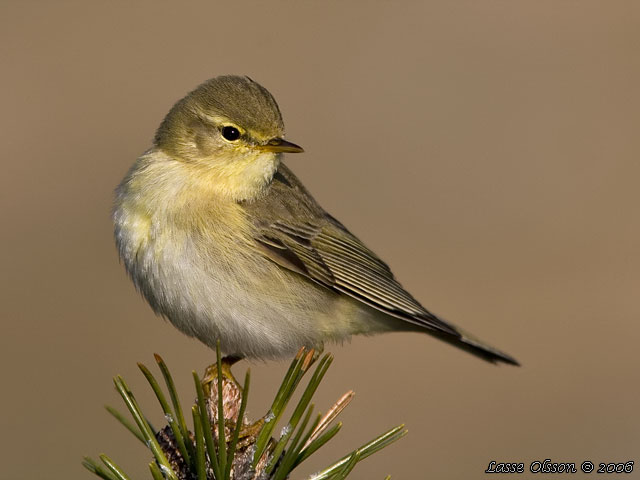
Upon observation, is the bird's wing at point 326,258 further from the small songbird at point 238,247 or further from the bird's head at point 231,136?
the bird's head at point 231,136

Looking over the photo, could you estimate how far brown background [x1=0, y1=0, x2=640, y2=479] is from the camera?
8.15 m

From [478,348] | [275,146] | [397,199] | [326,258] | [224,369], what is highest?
[275,146]

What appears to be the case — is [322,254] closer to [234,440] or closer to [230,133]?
[230,133]

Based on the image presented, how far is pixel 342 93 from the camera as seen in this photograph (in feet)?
42.6

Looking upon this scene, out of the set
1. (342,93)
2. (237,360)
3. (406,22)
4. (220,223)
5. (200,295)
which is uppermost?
(406,22)

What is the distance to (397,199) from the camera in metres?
10.8

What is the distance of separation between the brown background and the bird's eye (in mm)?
3359

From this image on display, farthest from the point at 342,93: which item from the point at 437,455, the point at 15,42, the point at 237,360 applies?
the point at 237,360

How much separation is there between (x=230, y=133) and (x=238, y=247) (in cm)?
59

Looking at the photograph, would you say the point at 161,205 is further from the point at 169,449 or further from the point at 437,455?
the point at 437,455

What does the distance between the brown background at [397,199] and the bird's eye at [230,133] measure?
3.36 meters

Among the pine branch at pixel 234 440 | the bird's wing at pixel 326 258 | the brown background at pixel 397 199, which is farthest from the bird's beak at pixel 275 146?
the brown background at pixel 397 199

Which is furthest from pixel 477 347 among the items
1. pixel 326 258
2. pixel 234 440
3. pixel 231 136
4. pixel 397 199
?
pixel 397 199

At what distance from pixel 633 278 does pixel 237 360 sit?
21.0ft
